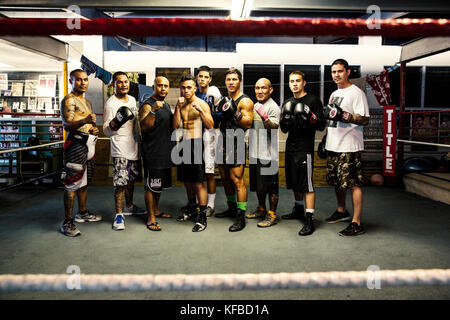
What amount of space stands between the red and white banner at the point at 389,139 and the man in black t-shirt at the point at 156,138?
2990mm

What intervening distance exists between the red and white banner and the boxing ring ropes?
12.3 ft

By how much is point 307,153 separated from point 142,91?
3.29m

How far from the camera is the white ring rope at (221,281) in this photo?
0.53 m

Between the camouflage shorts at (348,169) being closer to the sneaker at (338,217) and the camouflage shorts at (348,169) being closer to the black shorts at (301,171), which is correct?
the black shorts at (301,171)

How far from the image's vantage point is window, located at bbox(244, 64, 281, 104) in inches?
201

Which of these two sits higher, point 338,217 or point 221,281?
point 221,281

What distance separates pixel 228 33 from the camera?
638mm

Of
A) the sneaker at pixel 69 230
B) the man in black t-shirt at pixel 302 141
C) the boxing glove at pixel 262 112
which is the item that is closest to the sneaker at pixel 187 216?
the sneaker at pixel 69 230

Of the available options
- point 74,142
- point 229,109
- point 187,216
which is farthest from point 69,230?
point 229,109

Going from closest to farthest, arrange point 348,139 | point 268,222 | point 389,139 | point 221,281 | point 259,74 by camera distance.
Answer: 1. point 221,281
2. point 348,139
3. point 268,222
4. point 389,139
5. point 259,74

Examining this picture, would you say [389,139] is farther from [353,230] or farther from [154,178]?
[154,178]

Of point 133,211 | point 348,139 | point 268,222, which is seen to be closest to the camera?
point 348,139

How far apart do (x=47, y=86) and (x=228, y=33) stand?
7.57 meters
